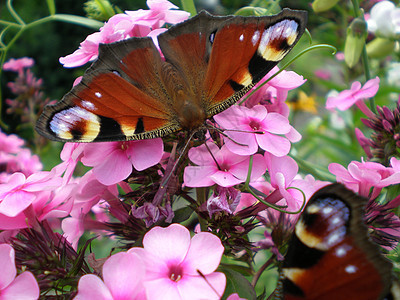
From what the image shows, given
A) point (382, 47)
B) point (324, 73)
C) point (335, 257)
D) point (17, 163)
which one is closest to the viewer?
point (335, 257)

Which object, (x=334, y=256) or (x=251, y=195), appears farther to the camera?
(x=251, y=195)

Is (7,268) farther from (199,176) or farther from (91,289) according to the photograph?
(199,176)

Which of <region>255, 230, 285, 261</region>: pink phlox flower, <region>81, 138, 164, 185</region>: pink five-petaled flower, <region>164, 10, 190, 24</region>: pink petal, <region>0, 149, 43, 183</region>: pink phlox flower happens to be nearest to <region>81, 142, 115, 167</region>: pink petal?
<region>81, 138, 164, 185</region>: pink five-petaled flower

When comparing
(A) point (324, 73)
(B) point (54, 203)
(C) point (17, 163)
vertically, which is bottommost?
(A) point (324, 73)

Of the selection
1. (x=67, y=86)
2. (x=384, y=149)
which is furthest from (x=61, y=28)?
(x=384, y=149)

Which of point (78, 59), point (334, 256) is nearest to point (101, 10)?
point (78, 59)

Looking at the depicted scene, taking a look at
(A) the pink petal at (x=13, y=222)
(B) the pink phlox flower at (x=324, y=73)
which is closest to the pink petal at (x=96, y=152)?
(A) the pink petal at (x=13, y=222)

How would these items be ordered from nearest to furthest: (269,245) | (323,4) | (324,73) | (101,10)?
(269,245), (101,10), (323,4), (324,73)

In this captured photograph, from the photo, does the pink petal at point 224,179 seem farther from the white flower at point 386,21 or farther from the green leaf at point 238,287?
the white flower at point 386,21
